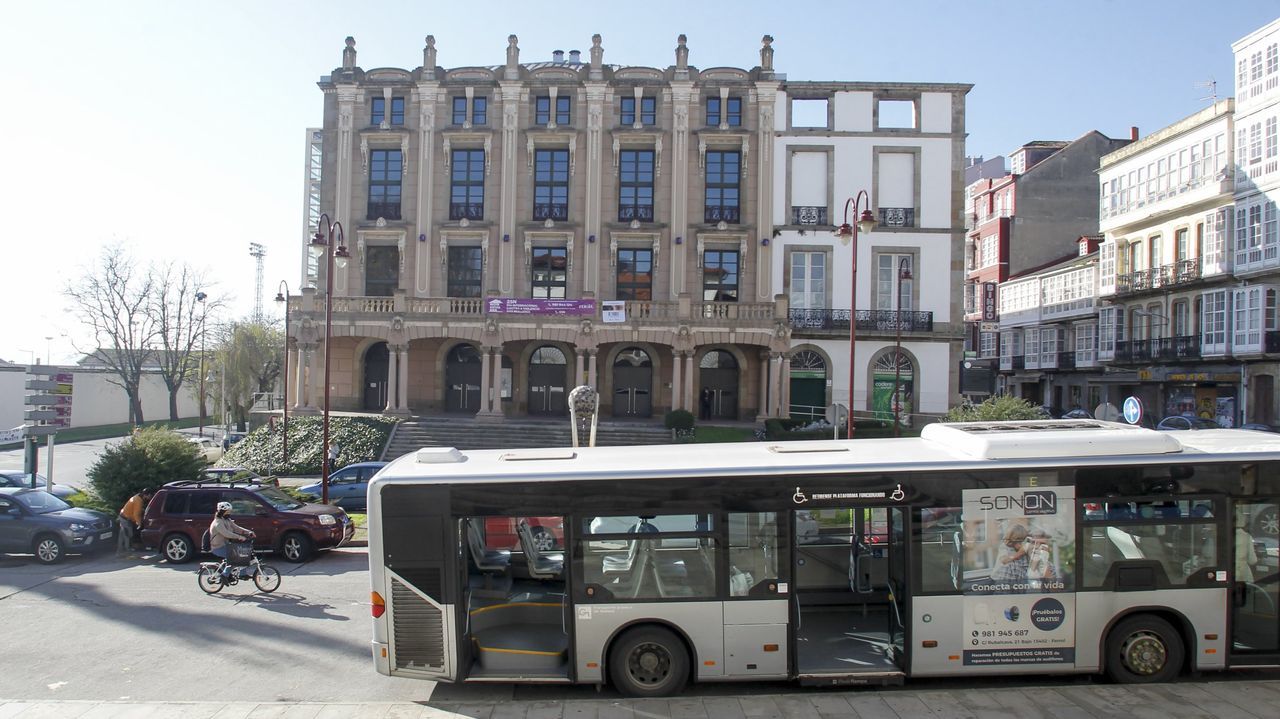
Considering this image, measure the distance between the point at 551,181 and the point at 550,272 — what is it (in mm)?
4334

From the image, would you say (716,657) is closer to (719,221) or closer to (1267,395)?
(719,221)

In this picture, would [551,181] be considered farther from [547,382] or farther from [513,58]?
[547,382]

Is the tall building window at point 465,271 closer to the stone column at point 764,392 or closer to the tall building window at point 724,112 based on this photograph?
the tall building window at point 724,112

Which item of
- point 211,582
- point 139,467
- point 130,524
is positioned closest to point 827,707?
point 211,582

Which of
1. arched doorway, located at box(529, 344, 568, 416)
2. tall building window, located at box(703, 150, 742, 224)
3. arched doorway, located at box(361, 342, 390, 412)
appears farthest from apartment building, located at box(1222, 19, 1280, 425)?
arched doorway, located at box(361, 342, 390, 412)

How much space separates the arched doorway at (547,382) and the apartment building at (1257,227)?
29.3 m

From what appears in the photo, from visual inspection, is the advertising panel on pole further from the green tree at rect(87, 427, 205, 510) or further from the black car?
the green tree at rect(87, 427, 205, 510)

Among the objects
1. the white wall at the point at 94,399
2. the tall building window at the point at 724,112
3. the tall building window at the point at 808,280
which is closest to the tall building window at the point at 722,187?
the tall building window at the point at 724,112

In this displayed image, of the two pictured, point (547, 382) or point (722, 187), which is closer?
point (722, 187)

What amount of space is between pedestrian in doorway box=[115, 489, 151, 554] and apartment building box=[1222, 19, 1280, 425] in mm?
39539

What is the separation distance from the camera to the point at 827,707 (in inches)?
320

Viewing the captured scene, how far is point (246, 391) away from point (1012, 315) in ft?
167

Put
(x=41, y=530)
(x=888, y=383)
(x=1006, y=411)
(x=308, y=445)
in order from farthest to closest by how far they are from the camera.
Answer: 1. (x=888, y=383)
2. (x=308, y=445)
3. (x=1006, y=411)
4. (x=41, y=530)

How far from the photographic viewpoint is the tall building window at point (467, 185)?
1479 inches
